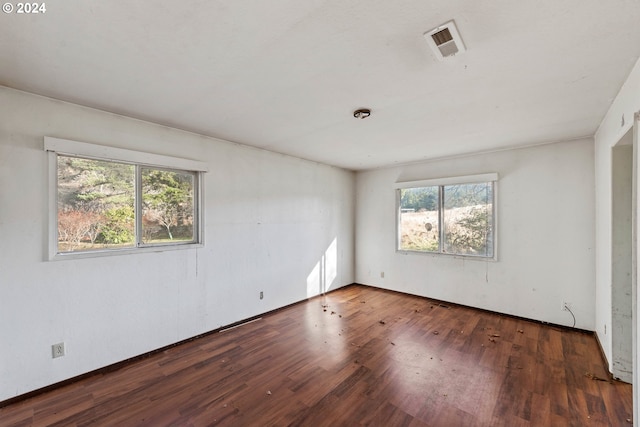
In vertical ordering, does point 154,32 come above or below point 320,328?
above

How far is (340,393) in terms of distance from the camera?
2.20 metres

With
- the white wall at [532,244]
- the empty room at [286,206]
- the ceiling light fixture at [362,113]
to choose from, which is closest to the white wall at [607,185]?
the empty room at [286,206]

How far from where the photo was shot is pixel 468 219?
4.27 m

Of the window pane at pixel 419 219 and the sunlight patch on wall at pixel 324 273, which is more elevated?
the window pane at pixel 419 219

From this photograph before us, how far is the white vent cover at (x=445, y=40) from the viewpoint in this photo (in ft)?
4.60

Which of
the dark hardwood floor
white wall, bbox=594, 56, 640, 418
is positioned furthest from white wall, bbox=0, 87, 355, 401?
white wall, bbox=594, 56, 640, 418

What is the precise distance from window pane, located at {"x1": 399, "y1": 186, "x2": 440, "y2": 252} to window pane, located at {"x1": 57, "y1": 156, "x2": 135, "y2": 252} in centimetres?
429

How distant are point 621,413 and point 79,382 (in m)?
4.42

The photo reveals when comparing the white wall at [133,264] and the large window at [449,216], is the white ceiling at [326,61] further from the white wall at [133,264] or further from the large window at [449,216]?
the large window at [449,216]

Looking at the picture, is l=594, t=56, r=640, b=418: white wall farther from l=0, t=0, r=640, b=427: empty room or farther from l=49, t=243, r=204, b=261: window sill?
l=49, t=243, r=204, b=261: window sill

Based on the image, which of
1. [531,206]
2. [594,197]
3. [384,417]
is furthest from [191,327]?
[594,197]

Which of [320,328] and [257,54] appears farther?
[320,328]

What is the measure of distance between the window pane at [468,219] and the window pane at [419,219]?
20 cm

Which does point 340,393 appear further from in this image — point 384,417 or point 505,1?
point 505,1
